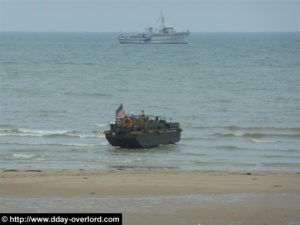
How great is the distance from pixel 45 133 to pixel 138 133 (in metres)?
6.36

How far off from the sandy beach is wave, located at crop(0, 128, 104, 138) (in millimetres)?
10801

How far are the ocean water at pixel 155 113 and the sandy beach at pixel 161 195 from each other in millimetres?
3840

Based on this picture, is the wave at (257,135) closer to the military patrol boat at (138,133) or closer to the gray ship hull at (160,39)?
the military patrol boat at (138,133)

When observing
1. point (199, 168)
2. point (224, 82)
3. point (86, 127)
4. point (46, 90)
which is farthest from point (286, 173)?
point (224, 82)

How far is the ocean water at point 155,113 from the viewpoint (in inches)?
1101

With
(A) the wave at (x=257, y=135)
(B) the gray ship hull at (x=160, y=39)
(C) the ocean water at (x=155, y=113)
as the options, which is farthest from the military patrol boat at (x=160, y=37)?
(A) the wave at (x=257, y=135)

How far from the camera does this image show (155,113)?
145ft

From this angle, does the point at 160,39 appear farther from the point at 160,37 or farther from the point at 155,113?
the point at 155,113

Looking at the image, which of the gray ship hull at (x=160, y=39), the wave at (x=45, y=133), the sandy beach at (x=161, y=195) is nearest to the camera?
the sandy beach at (x=161, y=195)

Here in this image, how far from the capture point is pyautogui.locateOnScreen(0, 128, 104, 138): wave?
34.0 meters

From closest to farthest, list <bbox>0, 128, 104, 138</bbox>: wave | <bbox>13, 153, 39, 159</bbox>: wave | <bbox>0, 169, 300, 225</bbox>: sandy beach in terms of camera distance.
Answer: <bbox>0, 169, 300, 225</bbox>: sandy beach → <bbox>13, 153, 39, 159</bbox>: wave → <bbox>0, 128, 104, 138</bbox>: wave

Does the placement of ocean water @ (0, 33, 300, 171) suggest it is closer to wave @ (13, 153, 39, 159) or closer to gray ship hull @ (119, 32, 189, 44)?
wave @ (13, 153, 39, 159)

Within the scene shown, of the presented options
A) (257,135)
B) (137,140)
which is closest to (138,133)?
(137,140)
